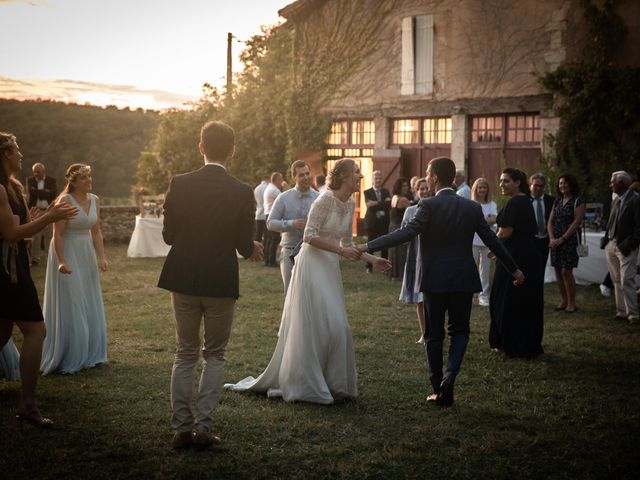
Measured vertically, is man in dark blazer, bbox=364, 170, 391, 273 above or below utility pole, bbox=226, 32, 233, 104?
below

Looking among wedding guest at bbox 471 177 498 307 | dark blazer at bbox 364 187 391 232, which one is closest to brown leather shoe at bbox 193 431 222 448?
wedding guest at bbox 471 177 498 307

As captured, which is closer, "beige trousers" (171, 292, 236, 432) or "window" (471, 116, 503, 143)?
"beige trousers" (171, 292, 236, 432)

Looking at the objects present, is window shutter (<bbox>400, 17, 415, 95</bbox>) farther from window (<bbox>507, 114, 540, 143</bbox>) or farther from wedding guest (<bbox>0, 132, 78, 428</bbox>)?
wedding guest (<bbox>0, 132, 78, 428</bbox>)

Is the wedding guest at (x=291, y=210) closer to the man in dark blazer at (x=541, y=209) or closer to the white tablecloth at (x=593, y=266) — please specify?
the man in dark blazer at (x=541, y=209)

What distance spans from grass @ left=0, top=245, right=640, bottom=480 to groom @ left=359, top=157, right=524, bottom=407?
0.41 meters

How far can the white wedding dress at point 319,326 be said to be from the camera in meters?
5.54

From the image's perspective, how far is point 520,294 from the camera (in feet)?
24.3

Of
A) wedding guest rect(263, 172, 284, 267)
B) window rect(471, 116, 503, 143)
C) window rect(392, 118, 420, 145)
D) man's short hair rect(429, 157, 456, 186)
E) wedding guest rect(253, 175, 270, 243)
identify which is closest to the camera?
man's short hair rect(429, 157, 456, 186)

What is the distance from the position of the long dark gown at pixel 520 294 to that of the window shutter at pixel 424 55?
12.5 metres

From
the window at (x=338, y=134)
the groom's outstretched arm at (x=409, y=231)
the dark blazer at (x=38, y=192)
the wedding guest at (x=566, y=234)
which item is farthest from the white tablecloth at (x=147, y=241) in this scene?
the groom's outstretched arm at (x=409, y=231)

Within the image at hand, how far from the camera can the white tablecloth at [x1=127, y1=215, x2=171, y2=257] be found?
1683cm

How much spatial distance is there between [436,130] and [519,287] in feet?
41.4

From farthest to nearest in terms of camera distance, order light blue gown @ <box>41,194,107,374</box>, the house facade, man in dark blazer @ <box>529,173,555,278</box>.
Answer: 1. the house facade
2. man in dark blazer @ <box>529,173,555,278</box>
3. light blue gown @ <box>41,194,107,374</box>

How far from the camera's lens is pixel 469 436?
15.9ft
